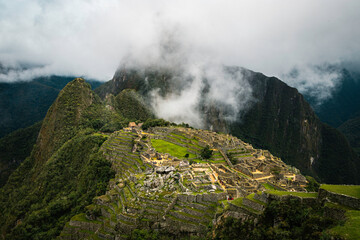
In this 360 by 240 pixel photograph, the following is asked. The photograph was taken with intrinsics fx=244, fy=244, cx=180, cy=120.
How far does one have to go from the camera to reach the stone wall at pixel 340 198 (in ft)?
38.8

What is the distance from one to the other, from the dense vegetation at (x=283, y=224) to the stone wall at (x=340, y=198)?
678mm

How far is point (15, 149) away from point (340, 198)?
145859mm

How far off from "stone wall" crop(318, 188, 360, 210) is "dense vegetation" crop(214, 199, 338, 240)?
68 cm

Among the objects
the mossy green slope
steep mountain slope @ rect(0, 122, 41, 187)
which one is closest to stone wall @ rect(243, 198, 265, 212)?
the mossy green slope

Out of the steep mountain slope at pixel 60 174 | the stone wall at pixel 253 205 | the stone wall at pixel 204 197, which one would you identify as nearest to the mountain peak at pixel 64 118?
the steep mountain slope at pixel 60 174

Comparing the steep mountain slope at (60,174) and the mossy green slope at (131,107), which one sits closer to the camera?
the steep mountain slope at (60,174)

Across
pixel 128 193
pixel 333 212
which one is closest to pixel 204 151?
pixel 128 193

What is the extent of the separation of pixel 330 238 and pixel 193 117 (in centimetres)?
16167

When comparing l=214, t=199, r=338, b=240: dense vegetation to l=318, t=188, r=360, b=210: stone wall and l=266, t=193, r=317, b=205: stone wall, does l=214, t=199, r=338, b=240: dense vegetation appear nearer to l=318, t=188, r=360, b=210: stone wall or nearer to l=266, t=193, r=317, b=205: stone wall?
l=266, t=193, r=317, b=205: stone wall

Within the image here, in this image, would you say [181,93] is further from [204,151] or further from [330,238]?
[330,238]

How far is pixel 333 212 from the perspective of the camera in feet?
38.9

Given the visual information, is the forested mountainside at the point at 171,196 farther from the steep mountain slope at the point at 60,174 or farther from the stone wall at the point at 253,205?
the steep mountain slope at the point at 60,174

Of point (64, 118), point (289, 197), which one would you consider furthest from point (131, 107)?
point (289, 197)

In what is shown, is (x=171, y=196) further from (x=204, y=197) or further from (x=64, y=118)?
(x=64, y=118)
